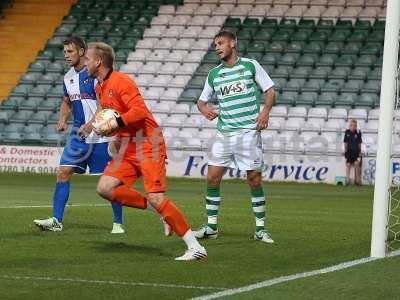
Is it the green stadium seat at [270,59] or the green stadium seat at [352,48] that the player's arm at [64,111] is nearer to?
the green stadium seat at [270,59]

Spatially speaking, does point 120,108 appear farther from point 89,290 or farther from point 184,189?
point 184,189

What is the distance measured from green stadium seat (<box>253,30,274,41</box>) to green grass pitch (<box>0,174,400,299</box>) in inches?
676

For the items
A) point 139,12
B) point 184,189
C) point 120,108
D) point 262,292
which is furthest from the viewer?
point 139,12

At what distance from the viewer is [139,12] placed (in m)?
37.0

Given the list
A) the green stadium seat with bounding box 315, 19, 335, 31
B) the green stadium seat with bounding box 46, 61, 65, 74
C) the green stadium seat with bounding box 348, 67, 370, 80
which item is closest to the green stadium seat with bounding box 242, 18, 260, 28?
the green stadium seat with bounding box 315, 19, 335, 31

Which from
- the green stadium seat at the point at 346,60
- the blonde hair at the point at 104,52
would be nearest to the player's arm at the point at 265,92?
the blonde hair at the point at 104,52

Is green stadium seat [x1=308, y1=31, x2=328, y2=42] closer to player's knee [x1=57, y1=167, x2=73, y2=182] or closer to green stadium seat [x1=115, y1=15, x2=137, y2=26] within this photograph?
green stadium seat [x1=115, y1=15, x2=137, y2=26]

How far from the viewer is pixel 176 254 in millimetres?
9648

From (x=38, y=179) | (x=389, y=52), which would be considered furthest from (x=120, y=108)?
(x=38, y=179)

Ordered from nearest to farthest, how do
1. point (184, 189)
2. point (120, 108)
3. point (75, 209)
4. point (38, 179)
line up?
1. point (120, 108)
2. point (75, 209)
3. point (184, 189)
4. point (38, 179)

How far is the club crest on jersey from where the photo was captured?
11.3 meters

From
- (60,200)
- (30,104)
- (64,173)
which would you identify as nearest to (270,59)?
(30,104)

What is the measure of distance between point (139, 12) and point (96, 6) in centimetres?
179

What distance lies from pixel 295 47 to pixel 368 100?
3634 mm
